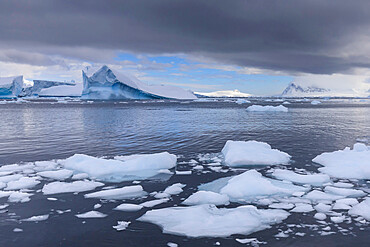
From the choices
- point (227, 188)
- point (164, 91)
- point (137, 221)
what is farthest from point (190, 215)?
point (164, 91)

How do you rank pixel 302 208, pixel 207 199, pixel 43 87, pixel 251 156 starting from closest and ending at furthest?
pixel 302 208 < pixel 207 199 < pixel 251 156 < pixel 43 87

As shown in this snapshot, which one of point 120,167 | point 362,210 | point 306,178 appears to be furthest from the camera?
point 120,167

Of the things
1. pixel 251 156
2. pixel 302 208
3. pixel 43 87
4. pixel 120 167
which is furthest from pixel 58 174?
pixel 43 87

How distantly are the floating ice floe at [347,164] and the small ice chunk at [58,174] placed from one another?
8.78 metres

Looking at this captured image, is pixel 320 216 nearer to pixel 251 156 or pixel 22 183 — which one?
pixel 251 156

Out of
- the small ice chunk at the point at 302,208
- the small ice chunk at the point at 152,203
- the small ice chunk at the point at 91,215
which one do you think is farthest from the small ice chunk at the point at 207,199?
the small ice chunk at the point at 91,215

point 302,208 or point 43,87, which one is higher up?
point 43,87

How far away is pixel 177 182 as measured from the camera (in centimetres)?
880

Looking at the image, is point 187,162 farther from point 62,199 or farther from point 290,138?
point 290,138

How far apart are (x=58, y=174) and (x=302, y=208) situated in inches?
295

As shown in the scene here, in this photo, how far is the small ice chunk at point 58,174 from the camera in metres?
9.16

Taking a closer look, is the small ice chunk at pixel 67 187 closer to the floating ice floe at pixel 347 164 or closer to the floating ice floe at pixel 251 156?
the floating ice floe at pixel 251 156

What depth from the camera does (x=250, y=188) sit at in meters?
7.69

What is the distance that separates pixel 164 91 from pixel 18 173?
9041cm
